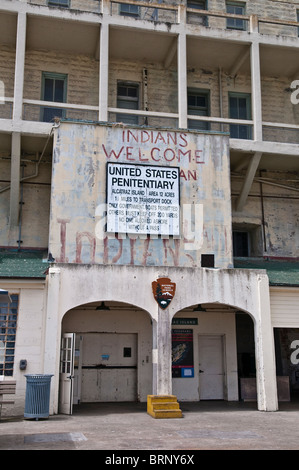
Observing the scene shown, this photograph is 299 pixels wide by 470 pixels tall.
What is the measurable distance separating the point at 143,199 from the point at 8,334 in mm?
6207

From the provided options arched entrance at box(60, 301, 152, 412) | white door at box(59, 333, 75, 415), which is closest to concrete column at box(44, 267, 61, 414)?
white door at box(59, 333, 75, 415)

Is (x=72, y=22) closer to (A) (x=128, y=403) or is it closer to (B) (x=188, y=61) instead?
(B) (x=188, y=61)

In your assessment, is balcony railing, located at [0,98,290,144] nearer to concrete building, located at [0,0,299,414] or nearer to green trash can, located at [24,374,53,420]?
concrete building, located at [0,0,299,414]

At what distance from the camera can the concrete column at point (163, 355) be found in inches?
576

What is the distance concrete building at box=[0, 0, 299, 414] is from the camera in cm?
1514

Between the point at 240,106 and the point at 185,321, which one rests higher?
the point at 240,106

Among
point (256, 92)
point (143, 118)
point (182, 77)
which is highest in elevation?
point (182, 77)

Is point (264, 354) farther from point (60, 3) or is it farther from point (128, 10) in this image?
point (60, 3)

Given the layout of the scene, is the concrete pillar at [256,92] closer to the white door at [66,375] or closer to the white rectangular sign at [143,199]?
the white rectangular sign at [143,199]

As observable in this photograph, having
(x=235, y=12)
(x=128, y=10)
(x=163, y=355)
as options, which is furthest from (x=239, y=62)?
(x=163, y=355)

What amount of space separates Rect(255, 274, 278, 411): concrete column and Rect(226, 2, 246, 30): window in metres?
12.2

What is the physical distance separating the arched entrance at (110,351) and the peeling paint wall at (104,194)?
2.20 metres

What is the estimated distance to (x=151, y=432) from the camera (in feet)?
36.4
